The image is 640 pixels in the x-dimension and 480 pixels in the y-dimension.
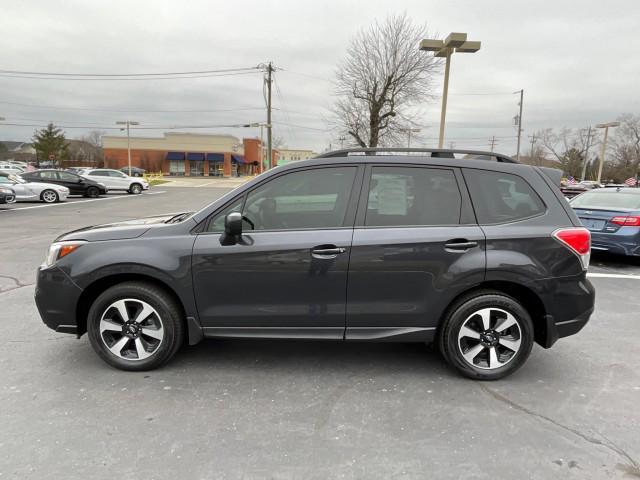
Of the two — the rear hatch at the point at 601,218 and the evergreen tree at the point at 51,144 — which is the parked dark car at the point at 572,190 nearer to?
the rear hatch at the point at 601,218

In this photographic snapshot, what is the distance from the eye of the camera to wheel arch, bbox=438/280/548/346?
11.2ft

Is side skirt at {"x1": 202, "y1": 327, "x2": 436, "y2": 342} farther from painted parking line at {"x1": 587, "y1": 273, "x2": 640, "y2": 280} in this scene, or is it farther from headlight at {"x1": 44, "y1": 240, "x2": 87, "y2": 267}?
painted parking line at {"x1": 587, "y1": 273, "x2": 640, "y2": 280}

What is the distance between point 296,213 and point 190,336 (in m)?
1.29

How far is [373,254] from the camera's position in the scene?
3268 mm

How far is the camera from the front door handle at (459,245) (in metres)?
3.27

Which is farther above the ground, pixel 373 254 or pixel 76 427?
pixel 373 254

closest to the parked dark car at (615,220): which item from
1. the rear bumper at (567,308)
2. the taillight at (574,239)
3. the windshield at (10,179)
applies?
the rear bumper at (567,308)

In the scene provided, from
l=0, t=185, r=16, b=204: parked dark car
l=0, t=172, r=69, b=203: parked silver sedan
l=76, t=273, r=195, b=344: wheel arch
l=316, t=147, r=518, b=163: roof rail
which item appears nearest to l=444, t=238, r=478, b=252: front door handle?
l=316, t=147, r=518, b=163: roof rail

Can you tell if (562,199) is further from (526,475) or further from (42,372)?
(42,372)

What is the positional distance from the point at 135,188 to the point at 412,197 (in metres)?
28.5

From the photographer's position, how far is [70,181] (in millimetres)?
23141

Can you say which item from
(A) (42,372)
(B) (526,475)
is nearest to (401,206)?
(B) (526,475)

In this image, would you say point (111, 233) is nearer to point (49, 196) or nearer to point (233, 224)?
point (233, 224)


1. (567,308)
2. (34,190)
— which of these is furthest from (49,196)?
(567,308)
